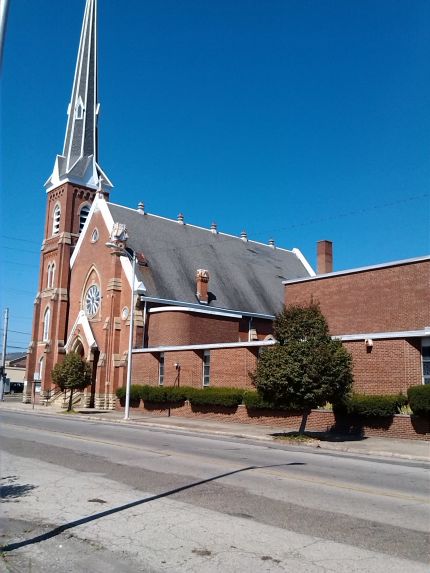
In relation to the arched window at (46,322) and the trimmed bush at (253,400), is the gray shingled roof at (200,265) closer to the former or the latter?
the arched window at (46,322)

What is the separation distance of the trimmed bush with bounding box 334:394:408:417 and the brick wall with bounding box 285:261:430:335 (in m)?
6.62

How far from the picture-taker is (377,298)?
94.9 ft

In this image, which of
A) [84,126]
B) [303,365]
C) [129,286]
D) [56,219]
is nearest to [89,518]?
[303,365]

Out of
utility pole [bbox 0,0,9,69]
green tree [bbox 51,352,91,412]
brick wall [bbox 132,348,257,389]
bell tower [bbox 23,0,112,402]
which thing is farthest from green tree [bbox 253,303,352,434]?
bell tower [bbox 23,0,112,402]

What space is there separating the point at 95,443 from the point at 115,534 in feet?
32.9

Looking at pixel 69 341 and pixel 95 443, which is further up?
pixel 69 341

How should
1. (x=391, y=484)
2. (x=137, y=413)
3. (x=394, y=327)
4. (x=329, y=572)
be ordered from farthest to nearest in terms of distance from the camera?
(x=137, y=413) < (x=394, y=327) < (x=391, y=484) < (x=329, y=572)

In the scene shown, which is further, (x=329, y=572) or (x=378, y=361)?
(x=378, y=361)

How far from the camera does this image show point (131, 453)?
47.5 feet

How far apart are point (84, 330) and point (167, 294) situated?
22.7 ft

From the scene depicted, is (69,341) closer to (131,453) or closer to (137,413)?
(137,413)

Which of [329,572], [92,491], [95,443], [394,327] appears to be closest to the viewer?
[329,572]

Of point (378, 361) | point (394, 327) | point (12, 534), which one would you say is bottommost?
point (12, 534)

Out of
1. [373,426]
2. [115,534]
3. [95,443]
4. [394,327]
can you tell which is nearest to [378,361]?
[373,426]
